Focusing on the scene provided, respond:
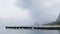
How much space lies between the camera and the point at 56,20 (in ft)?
375

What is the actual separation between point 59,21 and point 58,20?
2.71m

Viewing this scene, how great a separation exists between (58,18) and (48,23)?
8385mm

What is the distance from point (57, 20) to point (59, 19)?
2300 mm

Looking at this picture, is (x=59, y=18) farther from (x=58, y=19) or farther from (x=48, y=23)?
(x=48, y=23)

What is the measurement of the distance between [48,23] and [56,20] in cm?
619

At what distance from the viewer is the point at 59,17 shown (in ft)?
381

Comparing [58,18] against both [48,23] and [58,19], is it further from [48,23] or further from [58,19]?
[48,23]

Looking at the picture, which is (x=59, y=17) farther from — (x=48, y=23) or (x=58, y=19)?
(x=48, y=23)

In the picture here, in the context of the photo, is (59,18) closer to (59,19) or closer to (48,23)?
(59,19)

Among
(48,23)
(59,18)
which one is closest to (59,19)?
(59,18)

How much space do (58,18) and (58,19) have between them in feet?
2.54

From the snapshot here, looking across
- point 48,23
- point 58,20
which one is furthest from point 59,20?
point 48,23

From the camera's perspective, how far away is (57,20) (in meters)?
114

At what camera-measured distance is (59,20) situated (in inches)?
4422
